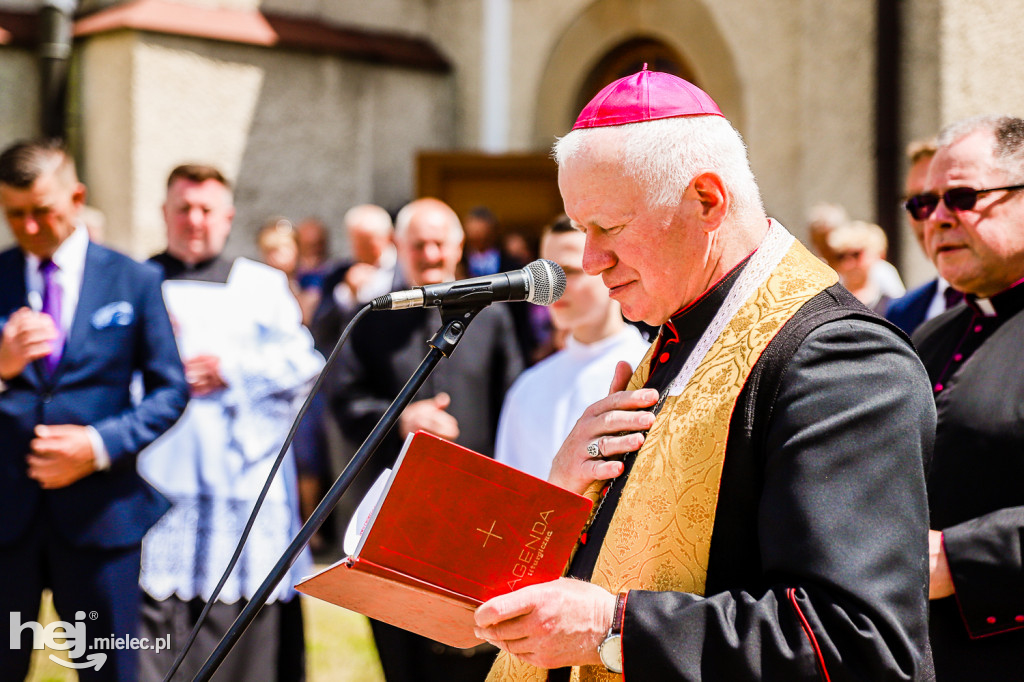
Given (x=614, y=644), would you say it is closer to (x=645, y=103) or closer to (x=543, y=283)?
(x=543, y=283)

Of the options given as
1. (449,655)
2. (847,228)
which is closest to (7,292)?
(449,655)

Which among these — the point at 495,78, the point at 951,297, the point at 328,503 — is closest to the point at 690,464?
the point at 328,503

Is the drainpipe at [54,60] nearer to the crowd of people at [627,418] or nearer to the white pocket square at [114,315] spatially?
the crowd of people at [627,418]

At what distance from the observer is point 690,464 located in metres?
1.76

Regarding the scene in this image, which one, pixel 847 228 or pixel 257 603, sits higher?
pixel 847 228

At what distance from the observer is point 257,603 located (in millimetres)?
1833

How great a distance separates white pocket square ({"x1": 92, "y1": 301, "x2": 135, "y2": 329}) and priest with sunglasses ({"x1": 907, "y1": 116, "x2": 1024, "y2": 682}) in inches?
104

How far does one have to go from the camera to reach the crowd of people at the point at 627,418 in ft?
5.22

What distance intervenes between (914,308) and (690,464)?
2.53 meters

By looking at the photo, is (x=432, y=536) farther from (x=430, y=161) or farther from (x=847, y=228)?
(x=430, y=161)

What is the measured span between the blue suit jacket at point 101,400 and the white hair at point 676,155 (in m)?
2.39

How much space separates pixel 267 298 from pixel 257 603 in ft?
9.92

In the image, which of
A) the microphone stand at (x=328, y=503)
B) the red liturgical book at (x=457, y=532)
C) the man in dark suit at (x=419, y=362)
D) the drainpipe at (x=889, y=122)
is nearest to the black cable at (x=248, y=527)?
the microphone stand at (x=328, y=503)

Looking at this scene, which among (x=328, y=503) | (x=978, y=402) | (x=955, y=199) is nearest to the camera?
(x=328, y=503)
